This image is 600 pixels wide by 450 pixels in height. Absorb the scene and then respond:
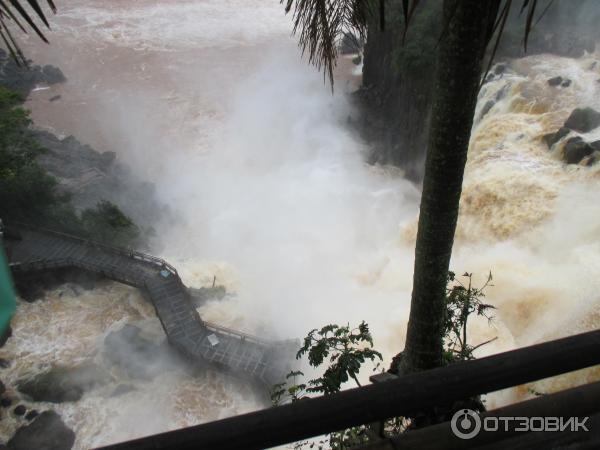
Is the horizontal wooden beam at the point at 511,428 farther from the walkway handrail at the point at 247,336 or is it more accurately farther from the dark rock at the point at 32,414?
the dark rock at the point at 32,414

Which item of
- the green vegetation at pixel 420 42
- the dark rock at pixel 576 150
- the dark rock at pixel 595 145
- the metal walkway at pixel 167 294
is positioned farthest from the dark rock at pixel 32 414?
the green vegetation at pixel 420 42

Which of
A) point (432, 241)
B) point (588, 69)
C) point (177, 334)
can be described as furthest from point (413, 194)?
point (432, 241)

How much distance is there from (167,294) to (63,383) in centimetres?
356

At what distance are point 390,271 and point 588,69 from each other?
9461mm

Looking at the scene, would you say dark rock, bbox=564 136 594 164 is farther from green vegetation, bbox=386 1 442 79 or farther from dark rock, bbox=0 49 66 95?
dark rock, bbox=0 49 66 95

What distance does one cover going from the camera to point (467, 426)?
178 centimetres

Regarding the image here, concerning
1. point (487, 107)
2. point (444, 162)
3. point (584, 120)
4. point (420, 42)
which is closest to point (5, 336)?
point (444, 162)

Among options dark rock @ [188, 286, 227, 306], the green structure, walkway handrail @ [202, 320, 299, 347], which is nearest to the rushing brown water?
dark rock @ [188, 286, 227, 306]

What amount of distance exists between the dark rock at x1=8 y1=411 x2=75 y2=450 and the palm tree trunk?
32.9 ft

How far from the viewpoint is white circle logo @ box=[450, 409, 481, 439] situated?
1749 mm

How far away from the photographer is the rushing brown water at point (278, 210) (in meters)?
11.4

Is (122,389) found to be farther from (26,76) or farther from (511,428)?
(26,76)

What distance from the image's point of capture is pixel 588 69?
51.9ft

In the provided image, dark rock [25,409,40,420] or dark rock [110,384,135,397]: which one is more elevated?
dark rock [25,409,40,420]
